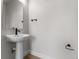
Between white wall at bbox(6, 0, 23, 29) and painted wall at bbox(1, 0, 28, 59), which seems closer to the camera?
painted wall at bbox(1, 0, 28, 59)

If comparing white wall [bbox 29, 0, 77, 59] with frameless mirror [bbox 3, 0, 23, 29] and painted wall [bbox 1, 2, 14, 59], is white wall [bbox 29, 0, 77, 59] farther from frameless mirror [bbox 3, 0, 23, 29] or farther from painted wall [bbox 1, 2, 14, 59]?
painted wall [bbox 1, 2, 14, 59]

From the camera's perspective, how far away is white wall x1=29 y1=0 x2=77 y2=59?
228 cm

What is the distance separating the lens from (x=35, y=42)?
313 cm

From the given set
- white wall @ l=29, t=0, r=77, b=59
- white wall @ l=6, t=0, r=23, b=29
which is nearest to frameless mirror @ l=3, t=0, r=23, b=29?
white wall @ l=6, t=0, r=23, b=29

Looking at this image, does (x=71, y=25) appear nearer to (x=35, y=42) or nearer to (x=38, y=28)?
(x=38, y=28)

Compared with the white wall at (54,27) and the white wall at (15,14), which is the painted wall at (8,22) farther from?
the white wall at (54,27)

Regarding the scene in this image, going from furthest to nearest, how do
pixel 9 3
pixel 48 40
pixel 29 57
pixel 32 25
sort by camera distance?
1. pixel 32 25
2. pixel 29 57
3. pixel 48 40
4. pixel 9 3

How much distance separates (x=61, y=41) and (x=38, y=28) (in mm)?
964

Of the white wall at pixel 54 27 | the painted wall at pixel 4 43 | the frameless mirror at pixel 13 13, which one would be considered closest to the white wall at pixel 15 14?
the frameless mirror at pixel 13 13

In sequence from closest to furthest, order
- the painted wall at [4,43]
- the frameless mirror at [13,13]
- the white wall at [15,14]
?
the painted wall at [4,43], the frameless mirror at [13,13], the white wall at [15,14]

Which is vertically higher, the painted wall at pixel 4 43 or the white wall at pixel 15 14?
the white wall at pixel 15 14

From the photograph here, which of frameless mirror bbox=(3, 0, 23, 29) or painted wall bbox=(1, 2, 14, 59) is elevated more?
frameless mirror bbox=(3, 0, 23, 29)

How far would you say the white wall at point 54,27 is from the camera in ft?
7.48

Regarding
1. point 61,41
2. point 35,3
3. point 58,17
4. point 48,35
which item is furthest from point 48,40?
point 35,3
